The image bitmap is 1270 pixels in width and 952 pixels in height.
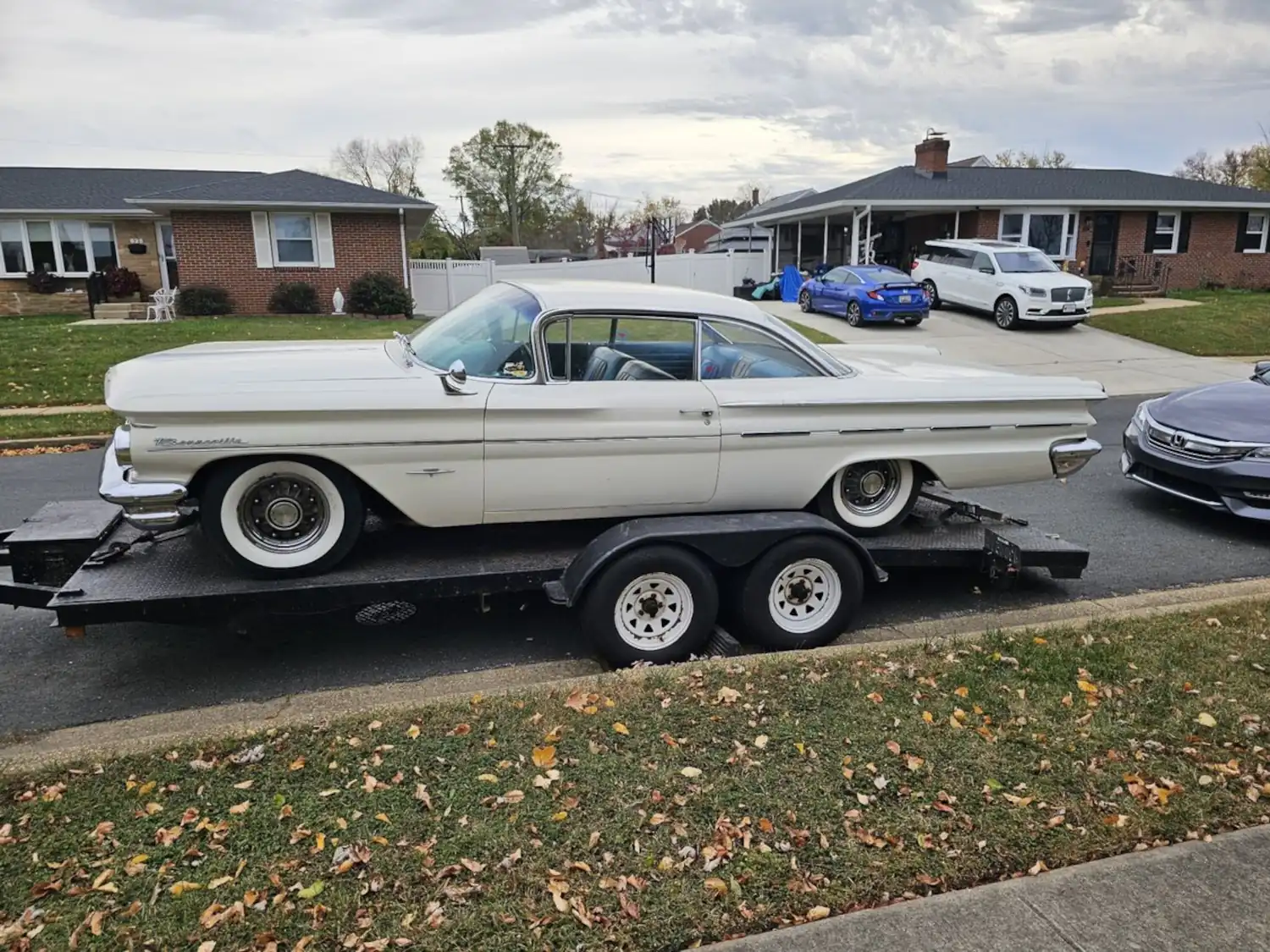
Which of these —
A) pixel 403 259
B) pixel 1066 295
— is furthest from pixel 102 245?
pixel 1066 295

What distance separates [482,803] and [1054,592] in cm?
408

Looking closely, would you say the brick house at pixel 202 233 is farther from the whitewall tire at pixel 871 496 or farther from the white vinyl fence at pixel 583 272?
the whitewall tire at pixel 871 496

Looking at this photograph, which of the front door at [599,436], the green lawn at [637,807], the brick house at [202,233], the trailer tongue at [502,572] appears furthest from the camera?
the brick house at [202,233]

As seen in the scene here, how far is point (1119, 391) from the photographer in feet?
47.3

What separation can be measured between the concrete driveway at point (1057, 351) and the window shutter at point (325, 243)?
40.0 ft

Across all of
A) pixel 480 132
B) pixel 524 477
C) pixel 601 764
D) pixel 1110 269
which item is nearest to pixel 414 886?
pixel 601 764

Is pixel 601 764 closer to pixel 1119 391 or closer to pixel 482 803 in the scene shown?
pixel 482 803

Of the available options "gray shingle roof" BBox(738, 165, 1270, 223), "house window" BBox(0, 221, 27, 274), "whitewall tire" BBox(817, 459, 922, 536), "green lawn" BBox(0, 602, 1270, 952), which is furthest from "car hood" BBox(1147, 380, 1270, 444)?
"house window" BBox(0, 221, 27, 274)

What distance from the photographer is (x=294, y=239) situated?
969 inches

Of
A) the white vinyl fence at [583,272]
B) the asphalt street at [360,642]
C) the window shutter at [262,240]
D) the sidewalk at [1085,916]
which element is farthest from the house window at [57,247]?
the sidewalk at [1085,916]

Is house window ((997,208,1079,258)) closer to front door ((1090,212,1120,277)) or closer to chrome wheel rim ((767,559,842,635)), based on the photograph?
front door ((1090,212,1120,277))

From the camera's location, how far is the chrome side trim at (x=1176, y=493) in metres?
6.95

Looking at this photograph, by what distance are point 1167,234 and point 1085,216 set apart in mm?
3216

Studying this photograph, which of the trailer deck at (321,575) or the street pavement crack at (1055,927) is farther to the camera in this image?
the trailer deck at (321,575)
